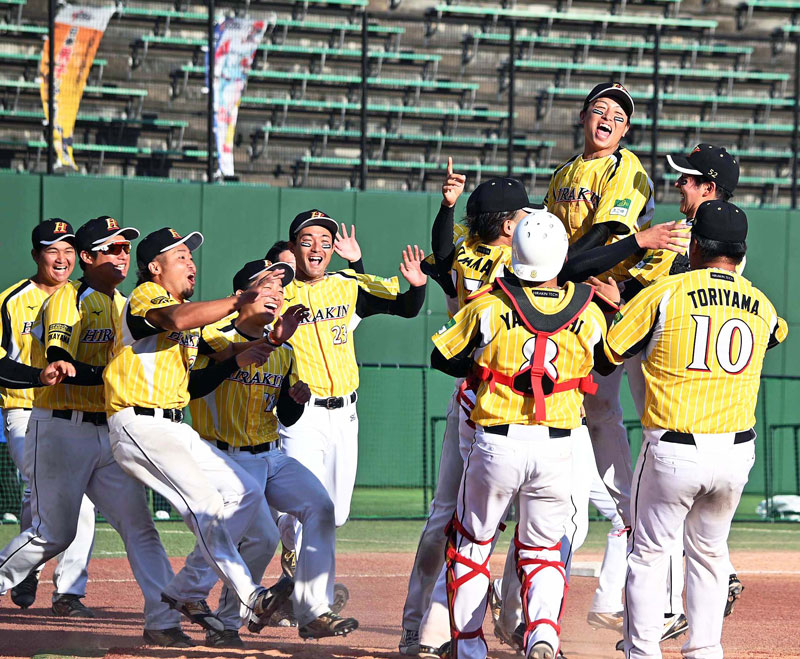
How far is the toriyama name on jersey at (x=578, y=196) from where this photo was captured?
19.4 ft

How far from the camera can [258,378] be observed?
6.55 m

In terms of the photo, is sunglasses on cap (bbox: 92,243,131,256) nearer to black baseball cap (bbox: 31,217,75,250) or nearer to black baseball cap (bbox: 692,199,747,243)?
black baseball cap (bbox: 31,217,75,250)

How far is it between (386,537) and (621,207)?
6776 mm

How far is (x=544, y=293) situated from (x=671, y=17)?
18.8 m

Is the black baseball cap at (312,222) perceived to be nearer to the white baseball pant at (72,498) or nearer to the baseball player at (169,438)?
the baseball player at (169,438)

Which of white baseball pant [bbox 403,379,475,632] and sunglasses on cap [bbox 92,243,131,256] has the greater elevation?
sunglasses on cap [bbox 92,243,131,256]

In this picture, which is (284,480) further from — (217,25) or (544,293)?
(217,25)

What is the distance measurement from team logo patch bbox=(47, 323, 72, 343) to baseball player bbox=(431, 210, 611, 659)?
239 centimetres

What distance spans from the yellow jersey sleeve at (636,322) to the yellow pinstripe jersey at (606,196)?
0.84 meters

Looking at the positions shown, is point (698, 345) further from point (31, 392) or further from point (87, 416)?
point (31, 392)

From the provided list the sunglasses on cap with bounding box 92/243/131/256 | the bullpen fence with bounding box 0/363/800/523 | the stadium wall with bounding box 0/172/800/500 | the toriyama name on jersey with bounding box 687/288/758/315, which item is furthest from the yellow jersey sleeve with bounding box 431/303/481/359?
the bullpen fence with bounding box 0/363/800/523

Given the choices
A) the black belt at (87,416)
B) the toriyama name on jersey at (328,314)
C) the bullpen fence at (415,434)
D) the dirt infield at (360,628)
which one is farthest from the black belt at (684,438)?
the bullpen fence at (415,434)

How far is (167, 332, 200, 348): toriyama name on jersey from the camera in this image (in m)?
5.90

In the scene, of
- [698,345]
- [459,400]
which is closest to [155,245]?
[459,400]
